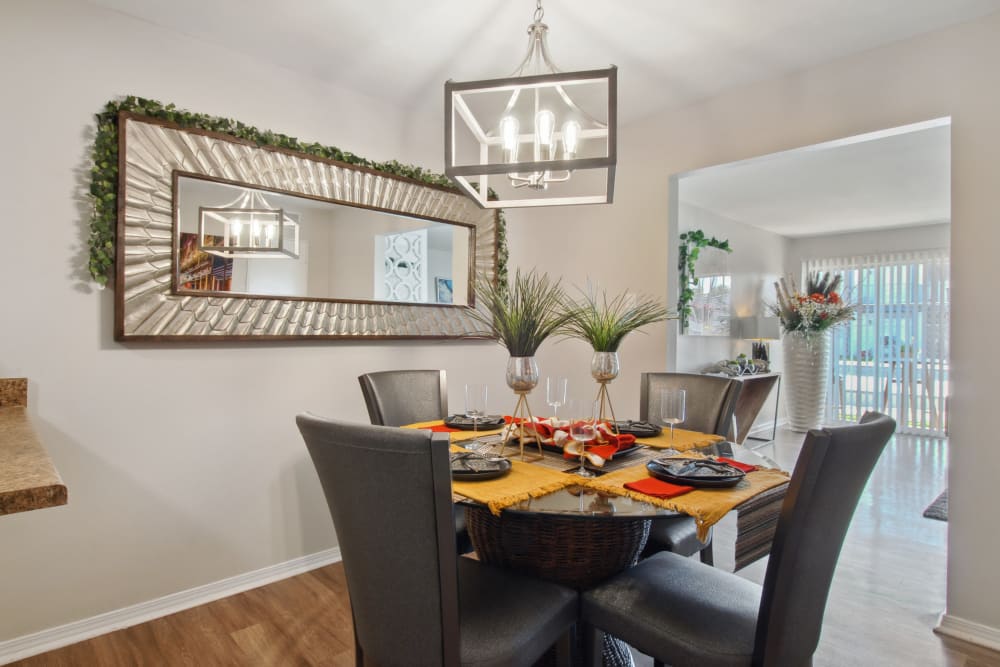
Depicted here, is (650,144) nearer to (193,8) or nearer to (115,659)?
(193,8)

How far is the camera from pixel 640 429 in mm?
2135

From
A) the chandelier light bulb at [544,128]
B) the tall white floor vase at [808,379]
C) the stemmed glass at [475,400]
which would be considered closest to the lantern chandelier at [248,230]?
the stemmed glass at [475,400]

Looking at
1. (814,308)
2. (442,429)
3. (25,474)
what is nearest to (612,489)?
(442,429)

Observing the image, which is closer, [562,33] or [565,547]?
[565,547]

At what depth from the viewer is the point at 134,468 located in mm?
2229

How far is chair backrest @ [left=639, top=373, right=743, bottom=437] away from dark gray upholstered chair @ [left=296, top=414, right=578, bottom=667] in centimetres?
124

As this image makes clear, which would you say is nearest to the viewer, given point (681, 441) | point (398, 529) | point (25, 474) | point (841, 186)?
point (25, 474)

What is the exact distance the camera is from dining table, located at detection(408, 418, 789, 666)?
129cm

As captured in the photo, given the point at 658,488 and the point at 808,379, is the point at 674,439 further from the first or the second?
the point at 808,379

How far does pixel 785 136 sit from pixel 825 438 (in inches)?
84.0

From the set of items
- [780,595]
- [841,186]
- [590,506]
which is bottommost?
[780,595]

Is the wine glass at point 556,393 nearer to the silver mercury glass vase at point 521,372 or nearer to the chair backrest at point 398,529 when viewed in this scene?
the silver mercury glass vase at point 521,372

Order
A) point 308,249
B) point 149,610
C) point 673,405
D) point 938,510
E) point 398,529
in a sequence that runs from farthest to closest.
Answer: point 938,510 → point 308,249 → point 149,610 → point 673,405 → point 398,529

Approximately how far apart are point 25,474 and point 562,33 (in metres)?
2.40
